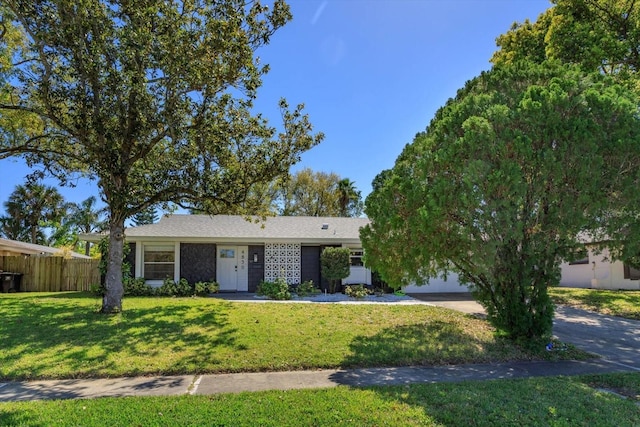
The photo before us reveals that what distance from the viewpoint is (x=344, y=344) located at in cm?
789

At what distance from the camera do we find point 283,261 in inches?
723

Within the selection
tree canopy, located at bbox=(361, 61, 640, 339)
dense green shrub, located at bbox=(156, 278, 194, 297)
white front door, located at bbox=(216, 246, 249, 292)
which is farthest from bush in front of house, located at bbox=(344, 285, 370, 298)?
tree canopy, located at bbox=(361, 61, 640, 339)

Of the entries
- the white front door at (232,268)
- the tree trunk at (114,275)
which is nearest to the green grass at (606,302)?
the white front door at (232,268)

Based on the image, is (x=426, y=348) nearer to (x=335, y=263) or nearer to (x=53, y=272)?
(x=335, y=263)

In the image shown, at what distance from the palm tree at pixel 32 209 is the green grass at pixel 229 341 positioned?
97.0 feet

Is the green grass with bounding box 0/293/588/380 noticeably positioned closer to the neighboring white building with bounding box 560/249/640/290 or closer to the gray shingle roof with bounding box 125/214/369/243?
the gray shingle roof with bounding box 125/214/369/243

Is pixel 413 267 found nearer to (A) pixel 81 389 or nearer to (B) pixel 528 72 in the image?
(B) pixel 528 72

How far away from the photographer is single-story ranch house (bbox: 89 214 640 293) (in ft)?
57.0

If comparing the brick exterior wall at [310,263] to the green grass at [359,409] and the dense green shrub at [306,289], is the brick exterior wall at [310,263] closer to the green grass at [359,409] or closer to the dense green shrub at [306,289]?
the dense green shrub at [306,289]

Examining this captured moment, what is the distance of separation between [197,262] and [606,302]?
651 inches

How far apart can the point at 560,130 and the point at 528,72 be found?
1775 mm

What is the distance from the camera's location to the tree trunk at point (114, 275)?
1109cm

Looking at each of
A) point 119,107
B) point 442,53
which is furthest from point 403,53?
point 119,107

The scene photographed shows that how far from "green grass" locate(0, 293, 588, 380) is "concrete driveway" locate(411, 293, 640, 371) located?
37.0 inches
